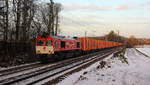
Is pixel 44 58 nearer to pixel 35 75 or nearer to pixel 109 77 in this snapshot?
pixel 35 75

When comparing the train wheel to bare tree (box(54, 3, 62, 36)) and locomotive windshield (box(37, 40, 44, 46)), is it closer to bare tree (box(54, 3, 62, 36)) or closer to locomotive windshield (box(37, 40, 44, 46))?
locomotive windshield (box(37, 40, 44, 46))

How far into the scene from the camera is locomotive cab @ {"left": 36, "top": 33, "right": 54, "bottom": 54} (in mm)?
20500

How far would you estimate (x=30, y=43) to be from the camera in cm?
2717

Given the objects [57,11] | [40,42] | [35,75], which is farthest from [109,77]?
[57,11]

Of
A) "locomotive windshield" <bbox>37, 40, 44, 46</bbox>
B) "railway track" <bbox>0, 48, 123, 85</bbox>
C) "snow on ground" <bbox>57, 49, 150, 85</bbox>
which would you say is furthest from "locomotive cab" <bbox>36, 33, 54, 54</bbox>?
"snow on ground" <bbox>57, 49, 150, 85</bbox>

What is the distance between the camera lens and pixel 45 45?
68.4 ft

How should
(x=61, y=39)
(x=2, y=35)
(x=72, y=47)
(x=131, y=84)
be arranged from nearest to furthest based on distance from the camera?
(x=131, y=84), (x=61, y=39), (x=72, y=47), (x=2, y=35)

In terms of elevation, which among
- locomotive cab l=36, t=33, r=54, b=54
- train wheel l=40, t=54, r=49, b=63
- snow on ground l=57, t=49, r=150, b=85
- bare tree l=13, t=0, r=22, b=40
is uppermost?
bare tree l=13, t=0, r=22, b=40

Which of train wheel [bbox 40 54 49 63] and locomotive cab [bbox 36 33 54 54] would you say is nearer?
locomotive cab [bbox 36 33 54 54]

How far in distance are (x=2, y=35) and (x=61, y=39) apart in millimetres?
12063

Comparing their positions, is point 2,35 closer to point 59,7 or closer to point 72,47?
point 72,47

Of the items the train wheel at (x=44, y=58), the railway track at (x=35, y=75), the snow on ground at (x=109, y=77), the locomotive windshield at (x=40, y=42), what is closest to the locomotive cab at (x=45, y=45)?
the locomotive windshield at (x=40, y=42)

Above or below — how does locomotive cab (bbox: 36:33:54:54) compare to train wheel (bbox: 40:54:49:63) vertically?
above

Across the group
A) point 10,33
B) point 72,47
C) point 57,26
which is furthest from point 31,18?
point 57,26
